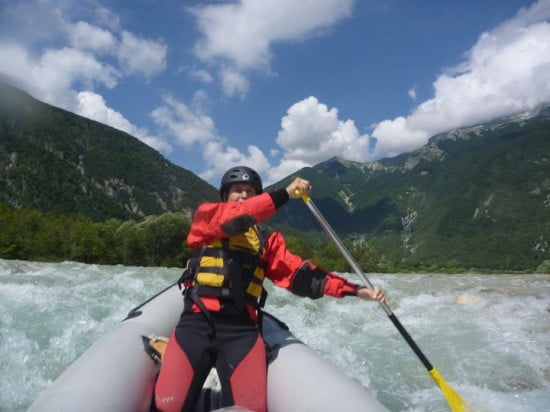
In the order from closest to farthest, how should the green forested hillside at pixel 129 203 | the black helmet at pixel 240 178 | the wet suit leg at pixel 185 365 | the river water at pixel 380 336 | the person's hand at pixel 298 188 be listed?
1. the wet suit leg at pixel 185 365
2. the person's hand at pixel 298 188
3. the black helmet at pixel 240 178
4. the river water at pixel 380 336
5. the green forested hillside at pixel 129 203

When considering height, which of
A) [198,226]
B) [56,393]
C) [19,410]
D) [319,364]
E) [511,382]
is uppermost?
[198,226]

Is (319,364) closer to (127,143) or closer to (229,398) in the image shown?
(229,398)

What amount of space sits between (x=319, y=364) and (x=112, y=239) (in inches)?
1558

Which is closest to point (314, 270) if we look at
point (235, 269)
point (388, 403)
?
point (235, 269)

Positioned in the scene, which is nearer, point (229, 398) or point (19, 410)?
point (229, 398)

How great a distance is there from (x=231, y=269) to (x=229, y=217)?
40cm

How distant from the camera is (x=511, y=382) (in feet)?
17.4

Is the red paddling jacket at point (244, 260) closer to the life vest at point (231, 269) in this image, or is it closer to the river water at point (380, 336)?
the life vest at point (231, 269)

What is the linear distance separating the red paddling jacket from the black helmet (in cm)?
43

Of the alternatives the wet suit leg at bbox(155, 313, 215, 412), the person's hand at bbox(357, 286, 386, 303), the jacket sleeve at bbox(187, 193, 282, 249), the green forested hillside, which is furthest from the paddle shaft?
the green forested hillside

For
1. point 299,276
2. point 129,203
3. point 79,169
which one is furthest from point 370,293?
point 79,169

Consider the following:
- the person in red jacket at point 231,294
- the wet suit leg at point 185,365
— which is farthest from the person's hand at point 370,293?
the wet suit leg at point 185,365

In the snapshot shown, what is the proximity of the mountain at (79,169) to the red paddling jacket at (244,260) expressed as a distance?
390 ft

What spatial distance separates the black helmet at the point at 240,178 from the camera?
146 inches
